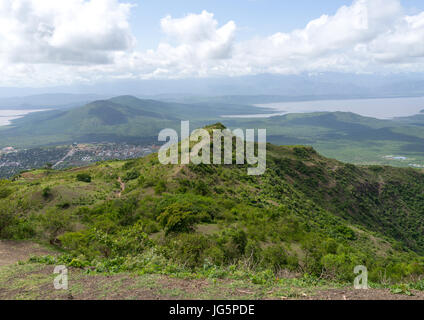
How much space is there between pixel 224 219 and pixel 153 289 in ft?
46.9

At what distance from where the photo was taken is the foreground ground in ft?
25.3

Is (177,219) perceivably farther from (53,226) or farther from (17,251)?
(17,251)

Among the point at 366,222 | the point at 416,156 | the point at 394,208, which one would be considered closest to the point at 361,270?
the point at 366,222

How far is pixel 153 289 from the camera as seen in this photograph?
27.0 ft

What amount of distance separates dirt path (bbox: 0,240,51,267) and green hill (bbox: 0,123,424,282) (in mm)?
854

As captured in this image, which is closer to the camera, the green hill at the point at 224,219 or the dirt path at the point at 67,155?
the green hill at the point at 224,219

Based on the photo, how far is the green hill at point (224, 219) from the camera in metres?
13.4

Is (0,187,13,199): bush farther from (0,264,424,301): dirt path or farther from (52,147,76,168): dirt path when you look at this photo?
(52,147,76,168): dirt path

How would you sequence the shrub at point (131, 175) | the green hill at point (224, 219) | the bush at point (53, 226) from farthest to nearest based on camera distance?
the shrub at point (131, 175), the bush at point (53, 226), the green hill at point (224, 219)

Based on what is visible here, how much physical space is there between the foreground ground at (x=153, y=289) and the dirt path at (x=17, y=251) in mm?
1947

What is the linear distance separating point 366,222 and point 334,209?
Answer: 5827 millimetres

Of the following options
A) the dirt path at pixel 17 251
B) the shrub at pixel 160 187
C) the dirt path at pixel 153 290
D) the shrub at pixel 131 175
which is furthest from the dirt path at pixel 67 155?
the dirt path at pixel 153 290

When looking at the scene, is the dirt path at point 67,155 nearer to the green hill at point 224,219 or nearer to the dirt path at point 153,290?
the green hill at point 224,219

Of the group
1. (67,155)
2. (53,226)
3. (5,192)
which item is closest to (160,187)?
(53,226)
